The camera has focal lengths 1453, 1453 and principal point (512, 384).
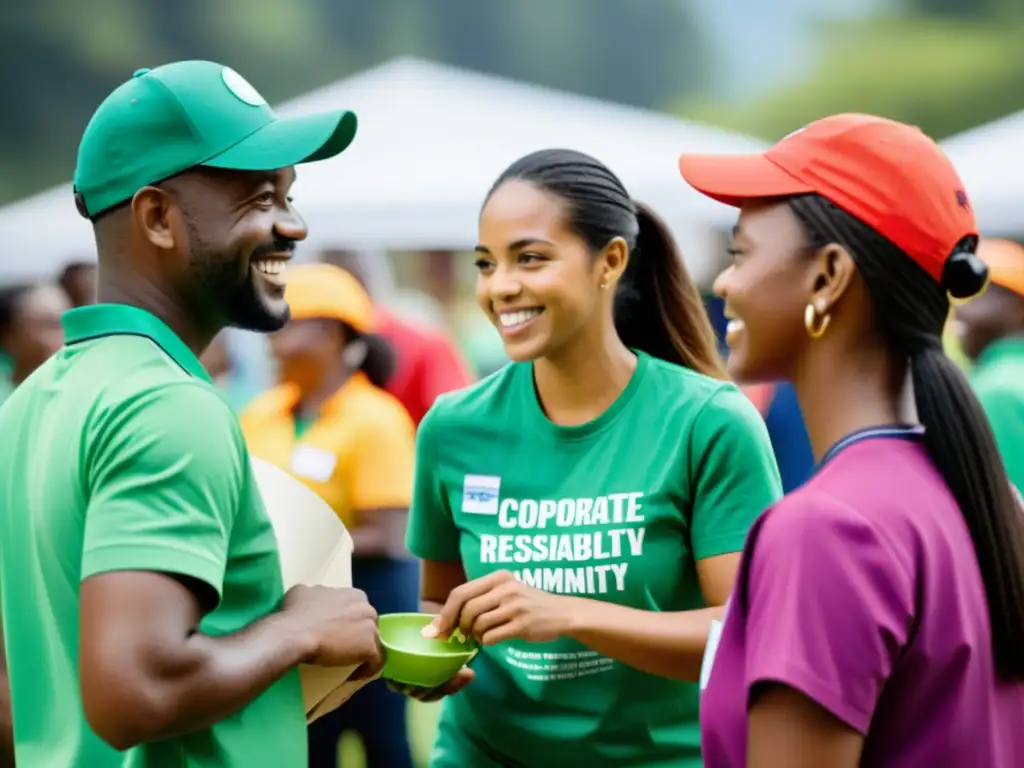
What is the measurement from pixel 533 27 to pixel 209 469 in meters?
28.3

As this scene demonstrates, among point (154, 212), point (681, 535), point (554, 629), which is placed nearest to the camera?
point (154, 212)

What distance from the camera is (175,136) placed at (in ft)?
7.02

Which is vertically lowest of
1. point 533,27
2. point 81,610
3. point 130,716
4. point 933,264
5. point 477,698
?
point 477,698

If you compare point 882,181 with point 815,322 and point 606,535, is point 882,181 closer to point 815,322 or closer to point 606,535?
point 815,322

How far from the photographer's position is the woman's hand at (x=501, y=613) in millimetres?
2510

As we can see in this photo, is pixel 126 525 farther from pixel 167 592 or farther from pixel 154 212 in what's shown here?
pixel 154 212

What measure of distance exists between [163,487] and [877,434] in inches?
36.2

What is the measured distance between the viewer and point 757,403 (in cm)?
441

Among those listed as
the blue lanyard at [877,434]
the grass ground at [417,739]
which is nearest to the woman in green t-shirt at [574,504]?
the blue lanyard at [877,434]

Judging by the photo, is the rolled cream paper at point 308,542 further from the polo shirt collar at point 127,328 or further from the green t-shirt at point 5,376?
the green t-shirt at point 5,376

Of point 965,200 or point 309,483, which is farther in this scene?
point 309,483

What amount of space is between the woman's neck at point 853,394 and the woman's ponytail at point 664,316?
1.31 meters

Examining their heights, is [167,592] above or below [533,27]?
below

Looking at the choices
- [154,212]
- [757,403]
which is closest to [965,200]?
[154,212]
